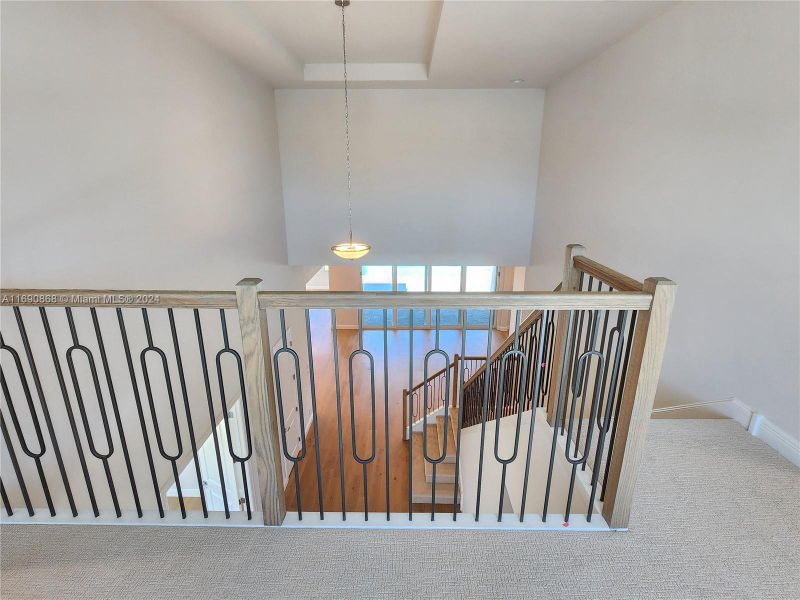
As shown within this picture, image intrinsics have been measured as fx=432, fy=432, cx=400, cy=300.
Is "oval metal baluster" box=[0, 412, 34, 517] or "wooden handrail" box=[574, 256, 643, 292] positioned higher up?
"wooden handrail" box=[574, 256, 643, 292]

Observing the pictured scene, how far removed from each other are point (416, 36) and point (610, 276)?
328 centimetres

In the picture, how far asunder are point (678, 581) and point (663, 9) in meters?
3.24

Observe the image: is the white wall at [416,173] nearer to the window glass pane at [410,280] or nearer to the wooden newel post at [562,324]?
the wooden newel post at [562,324]

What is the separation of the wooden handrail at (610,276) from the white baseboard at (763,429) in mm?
1218

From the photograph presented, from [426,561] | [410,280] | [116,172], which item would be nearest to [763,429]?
[426,561]

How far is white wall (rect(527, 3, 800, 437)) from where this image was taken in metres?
1.99

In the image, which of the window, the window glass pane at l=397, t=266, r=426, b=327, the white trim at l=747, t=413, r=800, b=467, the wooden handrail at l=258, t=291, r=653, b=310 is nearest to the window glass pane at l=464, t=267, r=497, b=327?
the window

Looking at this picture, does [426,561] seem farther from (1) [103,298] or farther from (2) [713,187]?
(2) [713,187]

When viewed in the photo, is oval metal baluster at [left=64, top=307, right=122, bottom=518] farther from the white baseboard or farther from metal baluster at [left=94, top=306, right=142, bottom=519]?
the white baseboard

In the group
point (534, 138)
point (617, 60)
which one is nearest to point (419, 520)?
point (617, 60)

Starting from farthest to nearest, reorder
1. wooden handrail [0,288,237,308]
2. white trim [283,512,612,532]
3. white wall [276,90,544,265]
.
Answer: white wall [276,90,544,265] → white trim [283,512,612,532] → wooden handrail [0,288,237,308]

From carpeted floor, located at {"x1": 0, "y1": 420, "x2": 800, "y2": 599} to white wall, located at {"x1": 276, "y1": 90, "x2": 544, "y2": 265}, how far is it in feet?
15.1

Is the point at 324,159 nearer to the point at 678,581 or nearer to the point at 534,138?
the point at 534,138

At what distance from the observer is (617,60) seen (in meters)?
3.47
